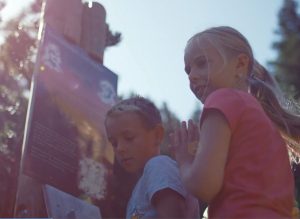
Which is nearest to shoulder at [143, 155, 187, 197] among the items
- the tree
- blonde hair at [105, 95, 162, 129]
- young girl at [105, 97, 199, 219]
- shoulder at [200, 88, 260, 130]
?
young girl at [105, 97, 199, 219]

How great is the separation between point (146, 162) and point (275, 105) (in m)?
0.64

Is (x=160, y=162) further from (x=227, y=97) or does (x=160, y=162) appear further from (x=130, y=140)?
(x=227, y=97)

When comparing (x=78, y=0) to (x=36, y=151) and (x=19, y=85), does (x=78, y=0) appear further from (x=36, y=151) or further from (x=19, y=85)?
(x=19, y=85)

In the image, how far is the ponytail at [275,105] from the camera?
2.31 metres

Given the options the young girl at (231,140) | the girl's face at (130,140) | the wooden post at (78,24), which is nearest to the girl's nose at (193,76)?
the young girl at (231,140)

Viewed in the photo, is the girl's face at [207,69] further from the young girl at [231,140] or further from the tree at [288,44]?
the tree at [288,44]

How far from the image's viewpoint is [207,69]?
2.21 meters

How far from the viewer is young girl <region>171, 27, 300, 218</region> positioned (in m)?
1.87

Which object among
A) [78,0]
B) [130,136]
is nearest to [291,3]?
[78,0]

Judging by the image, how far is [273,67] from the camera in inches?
923

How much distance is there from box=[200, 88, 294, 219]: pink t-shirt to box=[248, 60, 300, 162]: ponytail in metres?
0.25

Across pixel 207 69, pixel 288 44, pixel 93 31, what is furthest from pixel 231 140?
pixel 288 44

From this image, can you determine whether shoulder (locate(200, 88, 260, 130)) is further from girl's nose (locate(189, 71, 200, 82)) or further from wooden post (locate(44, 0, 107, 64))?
wooden post (locate(44, 0, 107, 64))

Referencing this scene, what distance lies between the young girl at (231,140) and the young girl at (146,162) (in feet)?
0.82
